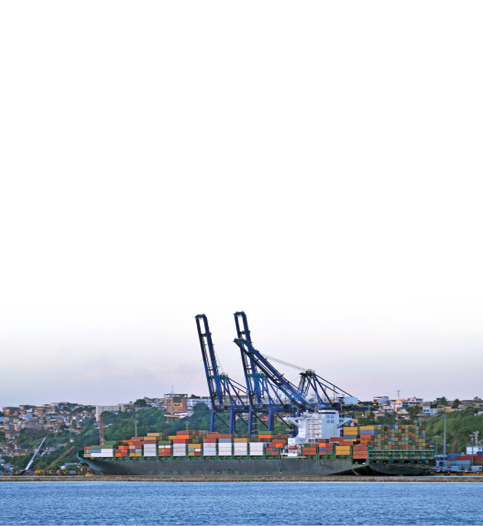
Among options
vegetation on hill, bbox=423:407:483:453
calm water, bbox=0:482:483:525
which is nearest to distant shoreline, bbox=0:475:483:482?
calm water, bbox=0:482:483:525

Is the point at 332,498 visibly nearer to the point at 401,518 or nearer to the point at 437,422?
the point at 401,518

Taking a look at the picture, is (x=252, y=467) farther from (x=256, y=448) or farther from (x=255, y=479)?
(x=255, y=479)

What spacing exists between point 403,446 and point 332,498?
33.9 metres

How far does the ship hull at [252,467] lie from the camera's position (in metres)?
108

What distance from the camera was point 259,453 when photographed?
115688 mm

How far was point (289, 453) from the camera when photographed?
114312 millimetres

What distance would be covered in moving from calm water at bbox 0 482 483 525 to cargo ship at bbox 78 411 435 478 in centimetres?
661

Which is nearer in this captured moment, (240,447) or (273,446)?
(273,446)

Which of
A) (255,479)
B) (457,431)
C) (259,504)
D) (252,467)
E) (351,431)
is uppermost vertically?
(351,431)

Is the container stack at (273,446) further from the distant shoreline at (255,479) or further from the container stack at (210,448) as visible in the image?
the distant shoreline at (255,479)

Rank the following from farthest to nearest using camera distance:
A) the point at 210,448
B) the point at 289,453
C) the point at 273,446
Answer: the point at 210,448 < the point at 273,446 < the point at 289,453

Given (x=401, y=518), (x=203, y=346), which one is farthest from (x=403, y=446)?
(x=401, y=518)

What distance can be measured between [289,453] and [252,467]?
199 inches

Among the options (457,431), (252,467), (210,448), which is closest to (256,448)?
(252,467)
